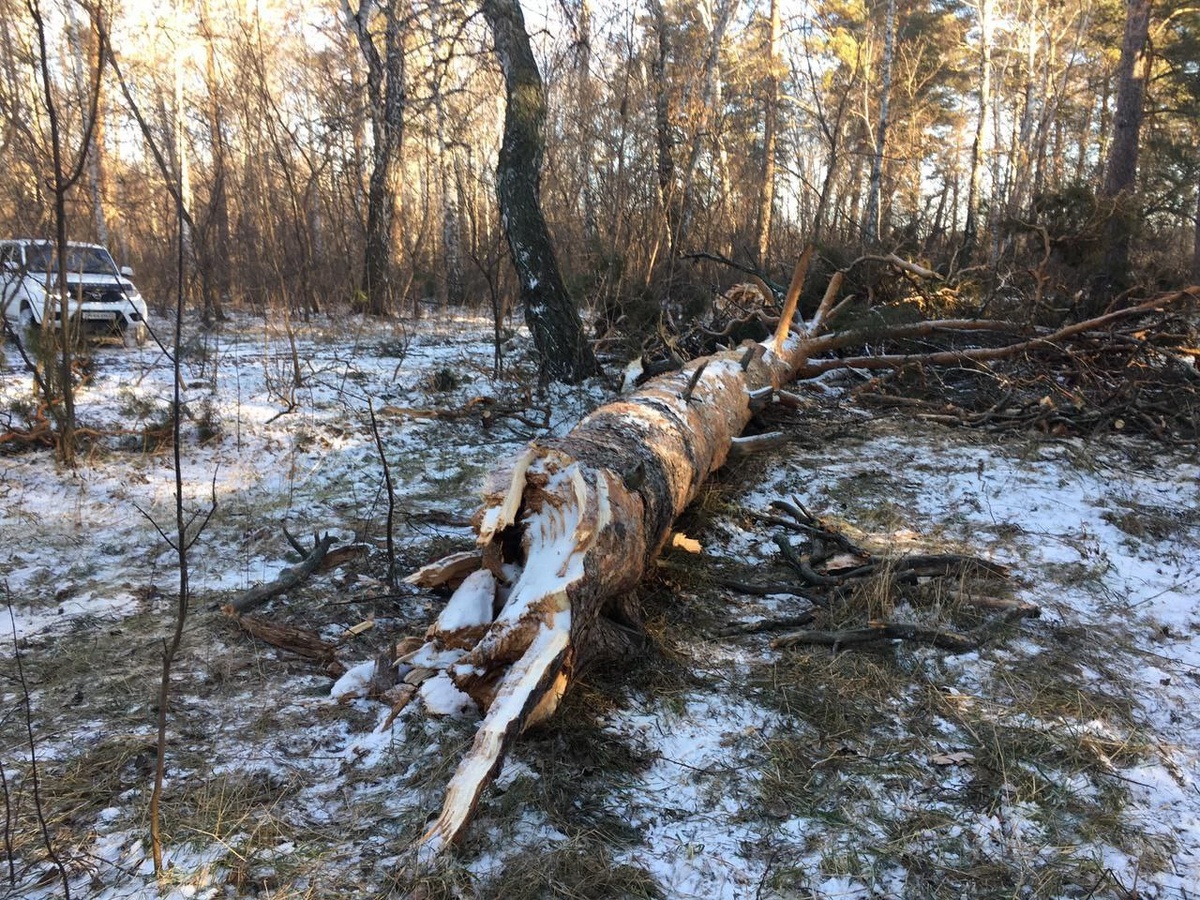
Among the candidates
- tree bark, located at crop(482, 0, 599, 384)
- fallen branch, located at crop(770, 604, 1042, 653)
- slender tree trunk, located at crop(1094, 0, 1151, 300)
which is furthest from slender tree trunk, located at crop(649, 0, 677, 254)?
fallen branch, located at crop(770, 604, 1042, 653)

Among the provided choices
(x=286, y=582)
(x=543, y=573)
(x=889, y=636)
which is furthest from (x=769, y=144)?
(x=543, y=573)

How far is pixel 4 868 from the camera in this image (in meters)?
1.75

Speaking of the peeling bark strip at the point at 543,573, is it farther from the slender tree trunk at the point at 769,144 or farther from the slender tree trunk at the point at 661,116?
the slender tree trunk at the point at 769,144

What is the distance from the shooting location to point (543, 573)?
96.5 inches

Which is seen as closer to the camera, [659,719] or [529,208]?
[659,719]

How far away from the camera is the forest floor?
1823 mm

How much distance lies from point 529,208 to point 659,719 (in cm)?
550

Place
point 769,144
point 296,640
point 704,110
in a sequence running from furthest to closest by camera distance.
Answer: point 769,144, point 704,110, point 296,640

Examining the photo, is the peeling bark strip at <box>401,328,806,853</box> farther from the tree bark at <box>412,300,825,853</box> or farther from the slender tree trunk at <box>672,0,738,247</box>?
the slender tree trunk at <box>672,0,738,247</box>

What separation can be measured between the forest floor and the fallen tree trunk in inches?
7.1

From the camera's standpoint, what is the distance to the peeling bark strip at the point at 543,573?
206 cm

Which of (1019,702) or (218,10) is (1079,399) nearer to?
(1019,702)

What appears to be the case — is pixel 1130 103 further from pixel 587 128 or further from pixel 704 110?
pixel 587 128

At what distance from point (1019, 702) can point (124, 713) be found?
3162mm
